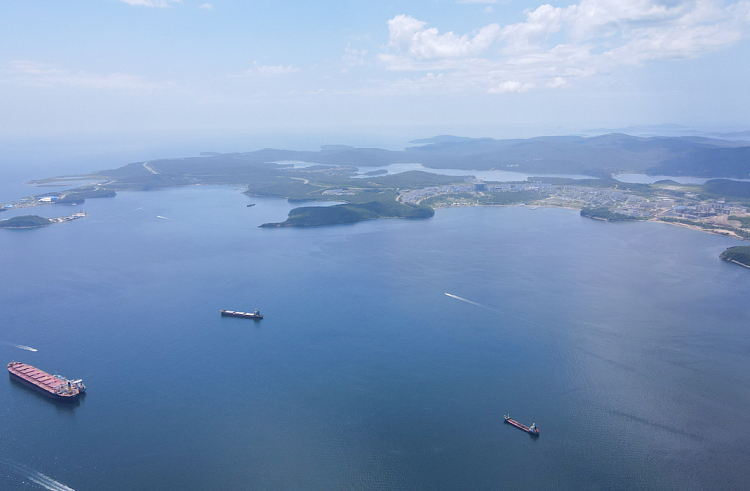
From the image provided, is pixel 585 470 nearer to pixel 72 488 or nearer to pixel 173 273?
pixel 72 488

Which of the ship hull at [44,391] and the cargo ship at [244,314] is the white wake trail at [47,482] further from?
the cargo ship at [244,314]

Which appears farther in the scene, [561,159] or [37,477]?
[561,159]

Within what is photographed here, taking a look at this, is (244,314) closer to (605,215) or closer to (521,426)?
(521,426)

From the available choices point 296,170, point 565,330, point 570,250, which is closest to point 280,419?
point 565,330

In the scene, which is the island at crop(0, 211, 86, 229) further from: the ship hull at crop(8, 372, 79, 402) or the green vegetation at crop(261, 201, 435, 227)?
the ship hull at crop(8, 372, 79, 402)

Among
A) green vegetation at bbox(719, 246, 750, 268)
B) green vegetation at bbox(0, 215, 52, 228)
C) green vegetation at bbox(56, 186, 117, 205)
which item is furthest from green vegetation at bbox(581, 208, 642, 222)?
green vegetation at bbox(56, 186, 117, 205)

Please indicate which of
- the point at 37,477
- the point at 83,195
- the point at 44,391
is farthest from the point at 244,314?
the point at 83,195
